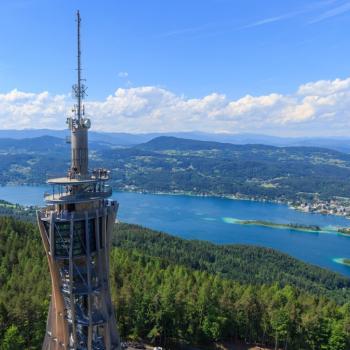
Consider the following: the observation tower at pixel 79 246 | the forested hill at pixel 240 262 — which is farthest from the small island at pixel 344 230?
the observation tower at pixel 79 246

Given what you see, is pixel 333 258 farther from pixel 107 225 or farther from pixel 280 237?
pixel 107 225

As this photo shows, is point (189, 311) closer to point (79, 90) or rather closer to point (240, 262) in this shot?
point (79, 90)

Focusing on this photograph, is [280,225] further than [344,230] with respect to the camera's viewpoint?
Yes

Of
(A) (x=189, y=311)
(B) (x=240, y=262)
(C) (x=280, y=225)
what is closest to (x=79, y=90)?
(A) (x=189, y=311)

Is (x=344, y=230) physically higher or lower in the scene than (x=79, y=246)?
lower

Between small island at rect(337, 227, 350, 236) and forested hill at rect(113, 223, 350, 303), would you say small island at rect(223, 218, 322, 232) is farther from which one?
forested hill at rect(113, 223, 350, 303)

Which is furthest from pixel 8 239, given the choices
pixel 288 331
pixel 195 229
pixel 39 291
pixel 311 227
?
pixel 311 227

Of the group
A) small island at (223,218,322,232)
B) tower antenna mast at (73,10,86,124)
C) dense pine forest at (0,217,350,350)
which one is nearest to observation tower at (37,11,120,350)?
tower antenna mast at (73,10,86,124)
